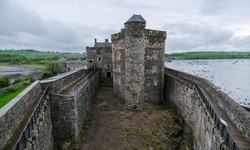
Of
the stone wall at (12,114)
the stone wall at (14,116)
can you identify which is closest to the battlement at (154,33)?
the stone wall at (14,116)

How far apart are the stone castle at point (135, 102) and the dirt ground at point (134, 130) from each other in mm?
766

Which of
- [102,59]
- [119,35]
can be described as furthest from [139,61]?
[102,59]

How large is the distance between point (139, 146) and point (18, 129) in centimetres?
758

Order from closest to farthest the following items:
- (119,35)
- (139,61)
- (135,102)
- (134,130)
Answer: (134,130) < (139,61) < (135,102) < (119,35)

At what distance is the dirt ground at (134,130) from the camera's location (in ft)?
38.1

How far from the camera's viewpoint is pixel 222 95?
360 inches

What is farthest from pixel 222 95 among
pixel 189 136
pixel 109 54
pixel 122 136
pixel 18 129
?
pixel 109 54

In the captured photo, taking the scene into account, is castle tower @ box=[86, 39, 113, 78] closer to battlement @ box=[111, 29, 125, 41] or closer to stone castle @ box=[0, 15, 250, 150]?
stone castle @ box=[0, 15, 250, 150]

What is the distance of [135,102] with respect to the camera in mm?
17125

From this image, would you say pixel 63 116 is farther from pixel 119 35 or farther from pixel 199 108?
pixel 119 35

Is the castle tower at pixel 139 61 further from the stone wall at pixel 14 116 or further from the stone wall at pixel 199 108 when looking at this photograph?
the stone wall at pixel 14 116

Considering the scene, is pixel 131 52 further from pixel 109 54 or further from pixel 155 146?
pixel 109 54

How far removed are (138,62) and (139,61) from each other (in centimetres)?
14

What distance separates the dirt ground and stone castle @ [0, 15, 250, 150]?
30.2 inches
